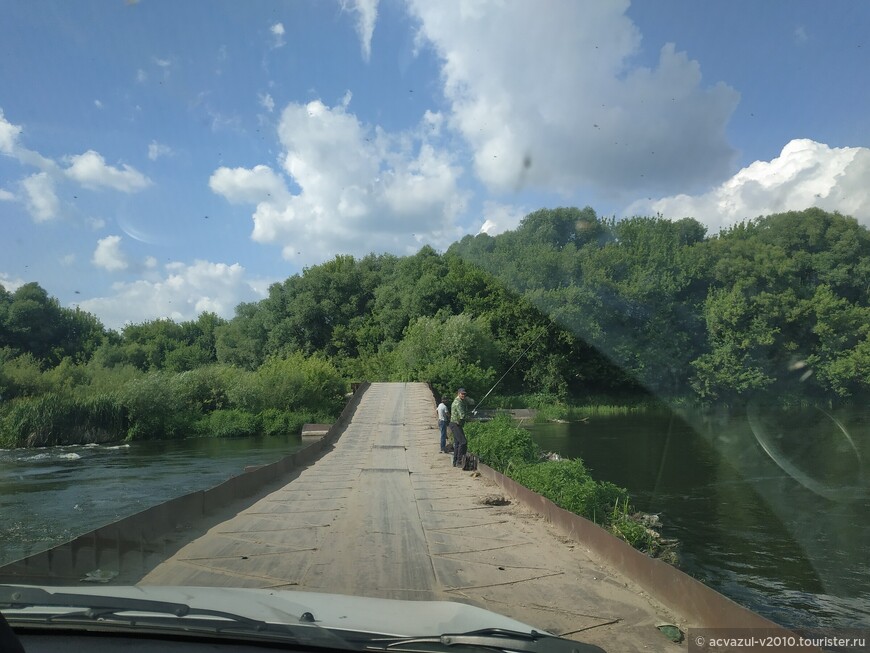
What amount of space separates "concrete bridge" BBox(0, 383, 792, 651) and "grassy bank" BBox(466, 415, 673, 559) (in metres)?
0.89

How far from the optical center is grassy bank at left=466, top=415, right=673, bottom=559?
11.1 metres

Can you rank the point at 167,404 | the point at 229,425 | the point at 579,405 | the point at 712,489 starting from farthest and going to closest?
the point at 579,405, the point at 229,425, the point at 167,404, the point at 712,489

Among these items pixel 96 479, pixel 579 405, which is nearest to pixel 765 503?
pixel 96 479

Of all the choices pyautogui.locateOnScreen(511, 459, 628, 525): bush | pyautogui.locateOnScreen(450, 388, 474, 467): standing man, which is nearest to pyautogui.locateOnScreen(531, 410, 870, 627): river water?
pyautogui.locateOnScreen(511, 459, 628, 525): bush

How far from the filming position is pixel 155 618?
2.81 meters

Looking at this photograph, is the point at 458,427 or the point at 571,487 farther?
the point at 458,427

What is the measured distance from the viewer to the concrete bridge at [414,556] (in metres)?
5.48

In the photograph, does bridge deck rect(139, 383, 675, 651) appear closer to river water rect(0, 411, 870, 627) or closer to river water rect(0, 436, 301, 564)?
river water rect(0, 411, 870, 627)

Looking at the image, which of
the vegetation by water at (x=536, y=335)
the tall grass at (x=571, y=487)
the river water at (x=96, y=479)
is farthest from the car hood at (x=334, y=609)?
the vegetation by water at (x=536, y=335)

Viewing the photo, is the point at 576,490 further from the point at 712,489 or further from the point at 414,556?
the point at 712,489

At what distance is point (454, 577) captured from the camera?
6758 millimetres

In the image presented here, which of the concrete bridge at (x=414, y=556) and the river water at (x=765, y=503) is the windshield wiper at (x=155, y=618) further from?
the river water at (x=765, y=503)

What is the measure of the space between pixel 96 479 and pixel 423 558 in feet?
72.5

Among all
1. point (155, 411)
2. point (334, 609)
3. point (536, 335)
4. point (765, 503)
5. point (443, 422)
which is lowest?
point (765, 503)
